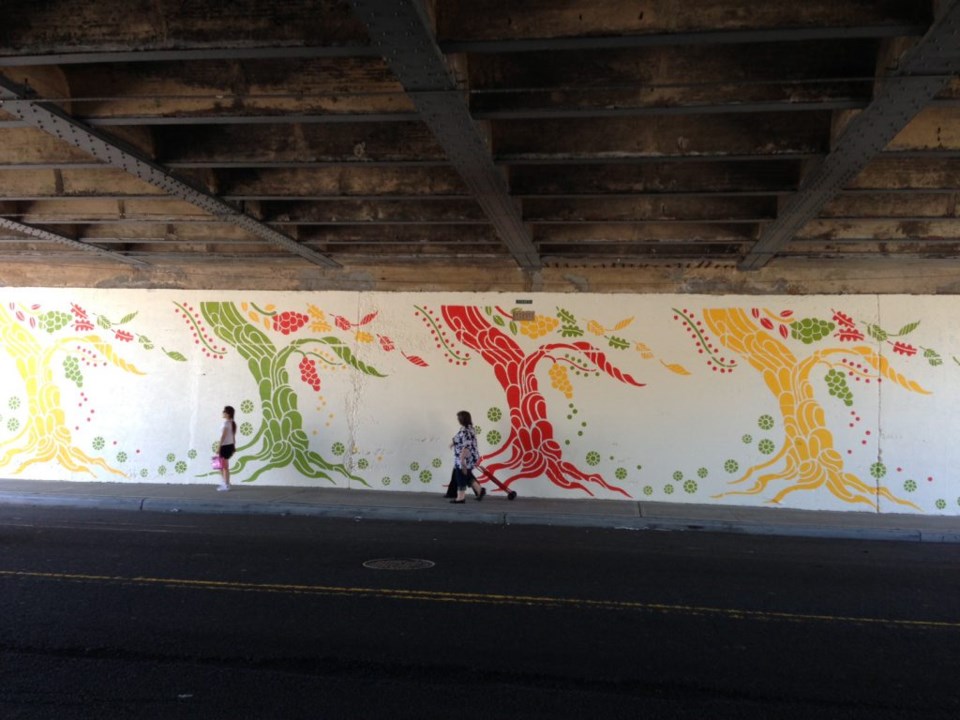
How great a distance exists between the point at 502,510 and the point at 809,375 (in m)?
6.26

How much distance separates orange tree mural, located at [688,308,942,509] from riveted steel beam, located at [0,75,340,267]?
8932 millimetres

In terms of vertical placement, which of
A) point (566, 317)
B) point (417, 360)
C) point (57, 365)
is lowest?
point (57, 365)

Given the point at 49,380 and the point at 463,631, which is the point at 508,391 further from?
the point at 49,380

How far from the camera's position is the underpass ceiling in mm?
5863

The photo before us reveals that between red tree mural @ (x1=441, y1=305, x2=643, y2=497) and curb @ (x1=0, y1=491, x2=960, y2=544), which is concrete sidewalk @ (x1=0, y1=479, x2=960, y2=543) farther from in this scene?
red tree mural @ (x1=441, y1=305, x2=643, y2=497)

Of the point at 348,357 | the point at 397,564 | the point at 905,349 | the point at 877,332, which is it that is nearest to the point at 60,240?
the point at 348,357

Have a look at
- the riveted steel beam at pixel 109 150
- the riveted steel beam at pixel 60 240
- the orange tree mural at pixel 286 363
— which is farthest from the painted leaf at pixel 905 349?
the riveted steel beam at pixel 60 240

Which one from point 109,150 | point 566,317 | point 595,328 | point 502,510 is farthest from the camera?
point 566,317

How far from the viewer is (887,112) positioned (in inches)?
268

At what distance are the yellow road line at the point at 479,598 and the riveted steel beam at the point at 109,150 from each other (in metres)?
4.39

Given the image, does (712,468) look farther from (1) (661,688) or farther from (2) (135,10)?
(2) (135,10)

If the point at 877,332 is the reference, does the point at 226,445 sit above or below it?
below

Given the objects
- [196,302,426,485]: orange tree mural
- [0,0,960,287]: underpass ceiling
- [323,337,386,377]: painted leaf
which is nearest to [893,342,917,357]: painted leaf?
[0,0,960,287]: underpass ceiling

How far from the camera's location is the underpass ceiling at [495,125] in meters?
5.86
